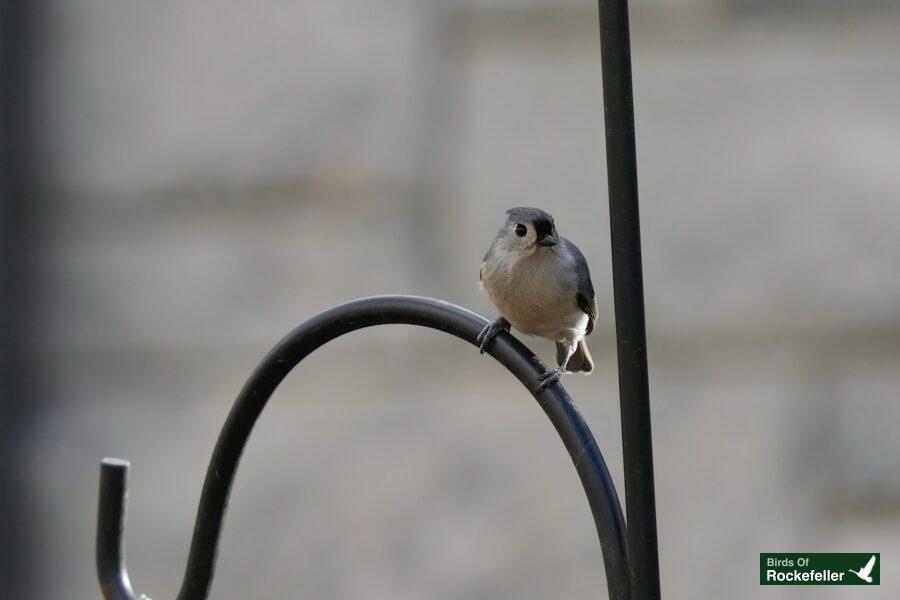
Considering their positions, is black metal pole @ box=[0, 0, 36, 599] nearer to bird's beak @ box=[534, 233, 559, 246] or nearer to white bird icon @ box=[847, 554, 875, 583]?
bird's beak @ box=[534, 233, 559, 246]

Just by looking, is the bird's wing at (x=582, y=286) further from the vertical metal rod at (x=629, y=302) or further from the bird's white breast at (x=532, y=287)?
the vertical metal rod at (x=629, y=302)

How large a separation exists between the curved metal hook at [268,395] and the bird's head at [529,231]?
0.23 m

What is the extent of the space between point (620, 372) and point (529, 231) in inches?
17.8

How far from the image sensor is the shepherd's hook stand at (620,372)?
69 cm

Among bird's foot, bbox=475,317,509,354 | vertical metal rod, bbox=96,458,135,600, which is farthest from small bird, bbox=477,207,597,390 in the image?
vertical metal rod, bbox=96,458,135,600

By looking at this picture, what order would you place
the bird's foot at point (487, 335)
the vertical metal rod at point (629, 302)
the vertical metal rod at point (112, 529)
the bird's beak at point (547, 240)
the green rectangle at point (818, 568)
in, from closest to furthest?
the vertical metal rod at point (629, 302) → the bird's foot at point (487, 335) → the vertical metal rod at point (112, 529) → the bird's beak at point (547, 240) → the green rectangle at point (818, 568)

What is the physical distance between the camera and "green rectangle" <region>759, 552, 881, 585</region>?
1.78 meters

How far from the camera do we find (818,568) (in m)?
1.77

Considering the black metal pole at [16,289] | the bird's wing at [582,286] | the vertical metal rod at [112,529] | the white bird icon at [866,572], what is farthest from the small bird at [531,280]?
the black metal pole at [16,289]

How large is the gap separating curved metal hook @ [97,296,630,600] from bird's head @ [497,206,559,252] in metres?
0.23

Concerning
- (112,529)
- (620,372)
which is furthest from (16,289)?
(620,372)

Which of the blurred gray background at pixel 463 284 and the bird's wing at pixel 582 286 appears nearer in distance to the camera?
the bird's wing at pixel 582 286

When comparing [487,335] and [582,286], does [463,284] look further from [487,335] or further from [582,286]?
[487,335]

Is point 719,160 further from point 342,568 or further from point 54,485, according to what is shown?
point 54,485
